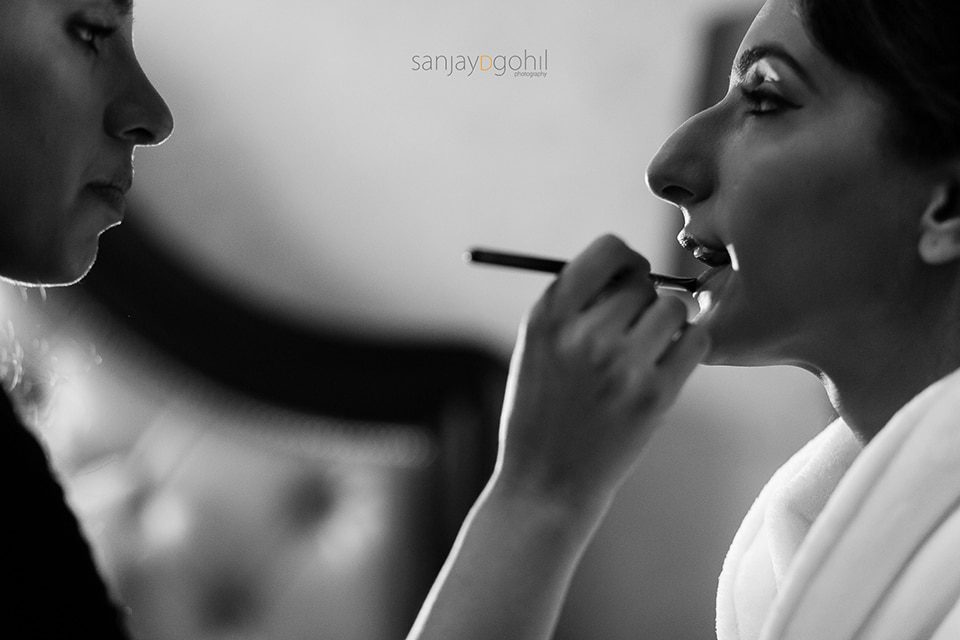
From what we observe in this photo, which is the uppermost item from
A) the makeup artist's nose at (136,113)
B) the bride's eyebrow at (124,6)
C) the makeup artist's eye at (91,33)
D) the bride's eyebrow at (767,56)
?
the bride's eyebrow at (124,6)

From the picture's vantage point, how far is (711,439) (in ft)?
5.50

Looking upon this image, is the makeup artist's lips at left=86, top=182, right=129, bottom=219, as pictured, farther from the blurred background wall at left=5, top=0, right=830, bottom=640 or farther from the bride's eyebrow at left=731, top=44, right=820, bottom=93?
the blurred background wall at left=5, top=0, right=830, bottom=640

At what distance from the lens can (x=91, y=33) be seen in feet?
2.61

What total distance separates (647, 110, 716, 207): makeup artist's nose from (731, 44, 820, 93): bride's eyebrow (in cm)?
4

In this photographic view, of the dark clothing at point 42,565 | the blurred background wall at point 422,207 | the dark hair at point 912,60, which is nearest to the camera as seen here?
the dark clothing at point 42,565

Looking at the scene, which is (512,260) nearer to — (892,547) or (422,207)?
(892,547)

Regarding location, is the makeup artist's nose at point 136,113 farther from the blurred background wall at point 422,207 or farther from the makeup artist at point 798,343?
the blurred background wall at point 422,207

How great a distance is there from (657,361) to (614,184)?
112 centimetres

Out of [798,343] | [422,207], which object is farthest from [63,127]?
[422,207]

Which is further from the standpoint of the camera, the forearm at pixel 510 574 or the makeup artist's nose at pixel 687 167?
the makeup artist's nose at pixel 687 167

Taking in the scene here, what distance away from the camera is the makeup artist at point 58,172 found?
1.98ft

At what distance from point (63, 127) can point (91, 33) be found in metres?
0.08

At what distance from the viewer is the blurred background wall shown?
5.41 feet

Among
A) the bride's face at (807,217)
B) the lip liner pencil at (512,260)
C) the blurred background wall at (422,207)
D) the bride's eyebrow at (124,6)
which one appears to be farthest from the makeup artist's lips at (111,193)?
the blurred background wall at (422,207)
